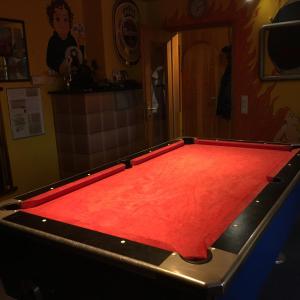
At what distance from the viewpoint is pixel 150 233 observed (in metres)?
1.17

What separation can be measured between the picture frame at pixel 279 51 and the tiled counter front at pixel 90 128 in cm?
151

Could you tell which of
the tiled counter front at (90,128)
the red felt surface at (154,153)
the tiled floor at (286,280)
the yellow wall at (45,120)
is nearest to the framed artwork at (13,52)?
the yellow wall at (45,120)

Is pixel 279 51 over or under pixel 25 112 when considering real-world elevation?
over

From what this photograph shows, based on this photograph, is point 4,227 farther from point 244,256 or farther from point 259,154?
point 259,154

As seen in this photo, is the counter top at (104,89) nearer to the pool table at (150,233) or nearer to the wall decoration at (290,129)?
the pool table at (150,233)

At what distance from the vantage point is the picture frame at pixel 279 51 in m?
3.33

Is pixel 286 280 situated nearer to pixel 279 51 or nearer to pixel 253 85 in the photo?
pixel 253 85

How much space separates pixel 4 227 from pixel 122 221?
459mm

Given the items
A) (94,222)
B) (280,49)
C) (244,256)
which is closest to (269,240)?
(244,256)

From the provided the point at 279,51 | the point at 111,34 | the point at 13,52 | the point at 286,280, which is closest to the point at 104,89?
the point at 111,34

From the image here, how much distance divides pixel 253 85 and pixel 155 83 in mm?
1246

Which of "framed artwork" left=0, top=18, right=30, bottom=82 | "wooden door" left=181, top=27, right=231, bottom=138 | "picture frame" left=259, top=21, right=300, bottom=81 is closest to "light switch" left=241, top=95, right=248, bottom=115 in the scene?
"picture frame" left=259, top=21, right=300, bottom=81

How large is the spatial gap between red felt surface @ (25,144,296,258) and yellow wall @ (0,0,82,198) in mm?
1526

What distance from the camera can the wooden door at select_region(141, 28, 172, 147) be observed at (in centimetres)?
373
